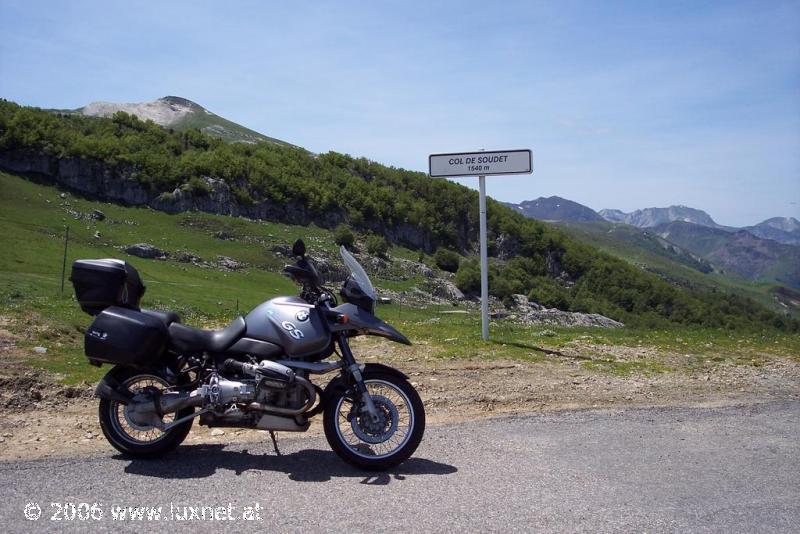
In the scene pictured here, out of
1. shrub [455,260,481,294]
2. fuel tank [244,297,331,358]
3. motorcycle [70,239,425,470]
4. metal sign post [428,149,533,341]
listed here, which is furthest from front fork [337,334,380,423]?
shrub [455,260,481,294]

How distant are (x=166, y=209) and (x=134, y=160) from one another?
8499mm

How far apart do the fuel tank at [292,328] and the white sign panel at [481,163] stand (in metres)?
7.96

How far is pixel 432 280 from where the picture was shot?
8094 cm

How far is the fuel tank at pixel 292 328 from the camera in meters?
5.65

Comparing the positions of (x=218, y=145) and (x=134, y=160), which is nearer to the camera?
(x=134, y=160)

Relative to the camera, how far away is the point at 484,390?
8.58 m

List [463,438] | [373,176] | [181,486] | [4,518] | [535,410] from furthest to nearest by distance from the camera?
[373,176] → [535,410] → [463,438] → [181,486] → [4,518]

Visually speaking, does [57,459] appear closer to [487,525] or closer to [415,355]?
[487,525]

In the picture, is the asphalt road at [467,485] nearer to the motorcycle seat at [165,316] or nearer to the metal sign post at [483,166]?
the motorcycle seat at [165,316]

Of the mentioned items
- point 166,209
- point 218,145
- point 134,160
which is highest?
point 218,145

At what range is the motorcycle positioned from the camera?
220 inches

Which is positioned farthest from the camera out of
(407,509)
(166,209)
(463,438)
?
(166,209)

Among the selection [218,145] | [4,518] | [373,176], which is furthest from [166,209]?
[4,518]

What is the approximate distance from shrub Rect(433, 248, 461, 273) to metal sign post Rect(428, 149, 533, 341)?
272 feet
